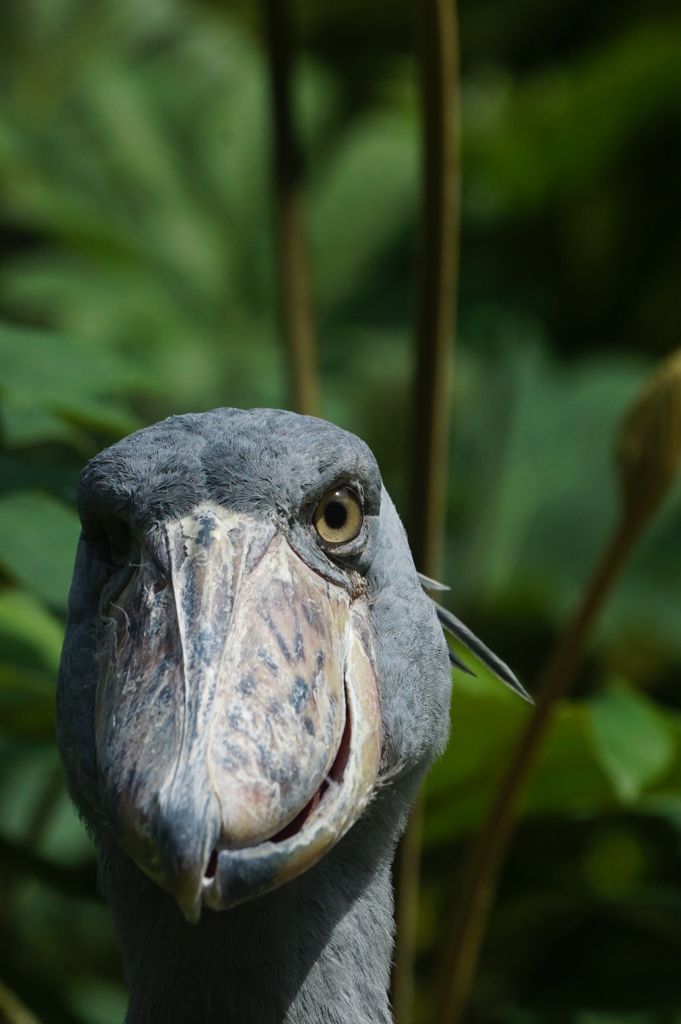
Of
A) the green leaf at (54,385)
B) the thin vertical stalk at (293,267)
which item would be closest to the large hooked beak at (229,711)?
the green leaf at (54,385)

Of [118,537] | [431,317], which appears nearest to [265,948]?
[118,537]

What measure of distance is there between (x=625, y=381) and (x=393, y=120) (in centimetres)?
143

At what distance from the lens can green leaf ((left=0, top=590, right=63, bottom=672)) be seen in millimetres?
1855

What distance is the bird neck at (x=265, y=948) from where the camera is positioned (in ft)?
4.05

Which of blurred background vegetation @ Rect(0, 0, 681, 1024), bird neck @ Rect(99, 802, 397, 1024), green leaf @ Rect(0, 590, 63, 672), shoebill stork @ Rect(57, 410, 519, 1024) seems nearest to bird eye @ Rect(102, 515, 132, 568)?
shoebill stork @ Rect(57, 410, 519, 1024)

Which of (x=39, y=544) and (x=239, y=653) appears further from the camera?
(x=39, y=544)

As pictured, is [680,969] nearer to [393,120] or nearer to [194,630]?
[194,630]

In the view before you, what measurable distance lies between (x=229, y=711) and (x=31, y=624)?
1.05 meters

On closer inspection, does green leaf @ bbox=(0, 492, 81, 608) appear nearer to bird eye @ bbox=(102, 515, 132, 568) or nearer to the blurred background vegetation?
bird eye @ bbox=(102, 515, 132, 568)

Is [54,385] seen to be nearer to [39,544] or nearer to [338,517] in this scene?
[39,544]

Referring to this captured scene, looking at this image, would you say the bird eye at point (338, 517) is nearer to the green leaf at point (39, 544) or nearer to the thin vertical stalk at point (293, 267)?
the green leaf at point (39, 544)

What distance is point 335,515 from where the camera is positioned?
1.23 metres

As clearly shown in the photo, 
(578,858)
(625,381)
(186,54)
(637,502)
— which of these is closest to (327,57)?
(186,54)

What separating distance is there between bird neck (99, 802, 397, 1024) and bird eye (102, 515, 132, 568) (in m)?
0.31
